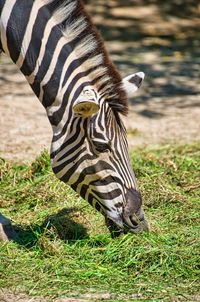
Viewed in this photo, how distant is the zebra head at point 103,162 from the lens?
6480 millimetres

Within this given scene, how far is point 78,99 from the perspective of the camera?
21.0 ft

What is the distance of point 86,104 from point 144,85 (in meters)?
6.37

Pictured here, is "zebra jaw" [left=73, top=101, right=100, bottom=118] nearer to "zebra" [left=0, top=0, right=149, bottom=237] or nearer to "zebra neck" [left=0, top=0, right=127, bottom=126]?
"zebra" [left=0, top=0, right=149, bottom=237]

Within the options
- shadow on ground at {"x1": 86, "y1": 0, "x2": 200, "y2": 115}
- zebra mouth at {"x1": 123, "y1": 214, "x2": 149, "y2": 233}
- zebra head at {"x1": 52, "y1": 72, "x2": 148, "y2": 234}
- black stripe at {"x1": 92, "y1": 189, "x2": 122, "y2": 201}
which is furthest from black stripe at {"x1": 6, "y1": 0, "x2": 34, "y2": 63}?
shadow on ground at {"x1": 86, "y1": 0, "x2": 200, "y2": 115}

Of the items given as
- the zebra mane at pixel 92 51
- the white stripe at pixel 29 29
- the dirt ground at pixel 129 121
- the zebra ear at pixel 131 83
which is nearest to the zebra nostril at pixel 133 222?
the zebra mane at pixel 92 51

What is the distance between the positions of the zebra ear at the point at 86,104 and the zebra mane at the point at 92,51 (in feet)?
0.49

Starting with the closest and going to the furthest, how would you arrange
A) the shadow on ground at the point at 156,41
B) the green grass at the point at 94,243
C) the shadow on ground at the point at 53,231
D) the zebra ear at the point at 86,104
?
the green grass at the point at 94,243
the zebra ear at the point at 86,104
the shadow on ground at the point at 53,231
the shadow on ground at the point at 156,41

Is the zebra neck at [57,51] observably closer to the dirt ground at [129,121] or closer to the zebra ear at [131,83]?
the zebra ear at [131,83]

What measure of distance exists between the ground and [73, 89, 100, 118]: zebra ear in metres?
1.38

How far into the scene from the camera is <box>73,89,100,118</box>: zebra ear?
6.29 meters

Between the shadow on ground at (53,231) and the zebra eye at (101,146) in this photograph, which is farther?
the shadow on ground at (53,231)

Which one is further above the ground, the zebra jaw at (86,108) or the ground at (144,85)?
the zebra jaw at (86,108)

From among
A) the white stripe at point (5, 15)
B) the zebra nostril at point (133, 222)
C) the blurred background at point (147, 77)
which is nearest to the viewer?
the zebra nostril at point (133, 222)

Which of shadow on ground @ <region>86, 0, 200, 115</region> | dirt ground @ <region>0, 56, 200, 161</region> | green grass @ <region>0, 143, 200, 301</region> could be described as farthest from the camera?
shadow on ground @ <region>86, 0, 200, 115</region>
